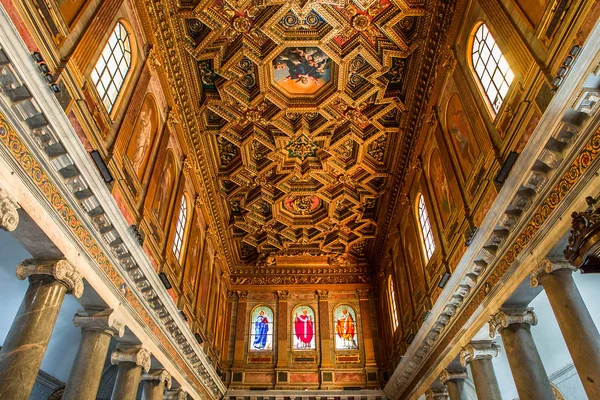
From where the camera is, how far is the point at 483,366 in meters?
9.38

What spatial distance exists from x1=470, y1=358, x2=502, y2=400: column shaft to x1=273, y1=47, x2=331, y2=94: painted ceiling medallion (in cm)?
834

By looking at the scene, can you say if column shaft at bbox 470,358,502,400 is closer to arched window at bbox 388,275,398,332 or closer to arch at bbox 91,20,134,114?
arched window at bbox 388,275,398,332

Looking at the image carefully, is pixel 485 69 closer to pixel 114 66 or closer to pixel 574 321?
pixel 574 321

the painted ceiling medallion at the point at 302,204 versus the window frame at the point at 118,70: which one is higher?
the painted ceiling medallion at the point at 302,204

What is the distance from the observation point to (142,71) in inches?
373

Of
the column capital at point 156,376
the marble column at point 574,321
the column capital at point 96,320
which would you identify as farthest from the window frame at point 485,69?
the column capital at point 156,376

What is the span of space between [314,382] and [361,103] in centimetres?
1058

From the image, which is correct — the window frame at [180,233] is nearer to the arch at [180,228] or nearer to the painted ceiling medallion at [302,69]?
the arch at [180,228]

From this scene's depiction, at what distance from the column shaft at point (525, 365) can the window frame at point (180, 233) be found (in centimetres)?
809

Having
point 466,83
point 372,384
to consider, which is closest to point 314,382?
point 372,384

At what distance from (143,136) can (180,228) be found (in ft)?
11.8

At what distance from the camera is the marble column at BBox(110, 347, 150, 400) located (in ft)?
30.0

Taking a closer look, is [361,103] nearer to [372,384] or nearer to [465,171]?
[465,171]

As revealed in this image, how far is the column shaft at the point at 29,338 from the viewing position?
559cm
